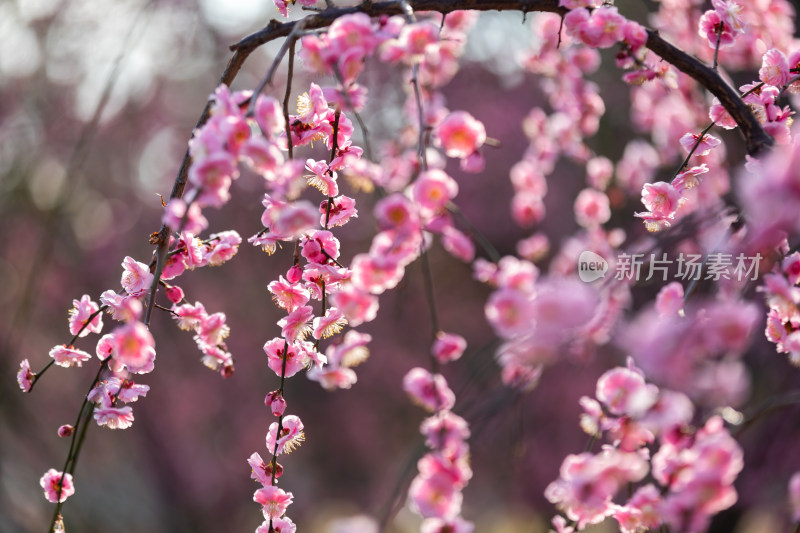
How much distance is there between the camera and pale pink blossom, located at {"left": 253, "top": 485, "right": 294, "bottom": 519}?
3.02 feet

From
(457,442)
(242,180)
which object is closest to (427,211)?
(457,442)

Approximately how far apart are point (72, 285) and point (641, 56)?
435cm

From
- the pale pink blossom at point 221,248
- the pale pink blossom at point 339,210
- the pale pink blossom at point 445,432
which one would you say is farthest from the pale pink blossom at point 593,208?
the pale pink blossom at point 445,432

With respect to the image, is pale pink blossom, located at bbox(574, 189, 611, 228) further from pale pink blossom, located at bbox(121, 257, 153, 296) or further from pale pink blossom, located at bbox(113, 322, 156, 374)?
pale pink blossom, located at bbox(113, 322, 156, 374)

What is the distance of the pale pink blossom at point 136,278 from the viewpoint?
890 mm

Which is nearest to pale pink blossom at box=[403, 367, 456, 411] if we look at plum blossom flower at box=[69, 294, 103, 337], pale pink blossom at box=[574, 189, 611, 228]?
plum blossom flower at box=[69, 294, 103, 337]

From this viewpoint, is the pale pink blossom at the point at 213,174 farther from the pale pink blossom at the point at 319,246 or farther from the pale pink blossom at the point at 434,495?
the pale pink blossom at the point at 434,495

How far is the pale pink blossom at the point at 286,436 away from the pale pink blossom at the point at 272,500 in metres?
0.05

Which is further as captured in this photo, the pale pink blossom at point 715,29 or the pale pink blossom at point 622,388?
the pale pink blossom at point 715,29

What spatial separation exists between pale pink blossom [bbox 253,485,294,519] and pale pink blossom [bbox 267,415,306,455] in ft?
0.18

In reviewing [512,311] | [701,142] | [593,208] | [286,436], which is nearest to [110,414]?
[286,436]

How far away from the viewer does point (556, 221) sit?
3.85m

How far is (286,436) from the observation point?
0.96m

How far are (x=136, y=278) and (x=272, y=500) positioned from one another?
0.38 m
